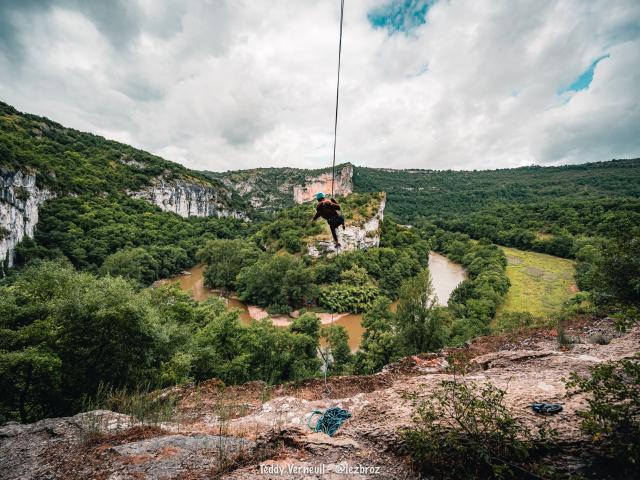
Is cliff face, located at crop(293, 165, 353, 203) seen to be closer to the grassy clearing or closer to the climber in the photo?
the grassy clearing

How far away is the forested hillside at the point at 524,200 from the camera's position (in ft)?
190

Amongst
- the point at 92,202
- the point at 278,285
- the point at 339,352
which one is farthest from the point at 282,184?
the point at 339,352

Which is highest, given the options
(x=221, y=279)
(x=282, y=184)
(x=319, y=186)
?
(x=282, y=184)

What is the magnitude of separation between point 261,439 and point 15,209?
52927 millimetres

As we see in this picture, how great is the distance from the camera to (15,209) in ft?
121

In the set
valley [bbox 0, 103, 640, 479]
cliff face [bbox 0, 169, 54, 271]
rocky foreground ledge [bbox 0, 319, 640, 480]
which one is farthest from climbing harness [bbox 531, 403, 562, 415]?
cliff face [bbox 0, 169, 54, 271]

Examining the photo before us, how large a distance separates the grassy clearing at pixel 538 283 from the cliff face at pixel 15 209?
61.9 m

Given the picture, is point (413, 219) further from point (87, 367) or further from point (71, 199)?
point (87, 367)

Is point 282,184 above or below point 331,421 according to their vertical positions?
above

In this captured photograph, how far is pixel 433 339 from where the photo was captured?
644 inches

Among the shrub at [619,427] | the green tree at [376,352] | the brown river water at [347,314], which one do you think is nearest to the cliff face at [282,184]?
the brown river water at [347,314]

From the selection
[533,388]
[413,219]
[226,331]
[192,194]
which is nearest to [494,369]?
[533,388]

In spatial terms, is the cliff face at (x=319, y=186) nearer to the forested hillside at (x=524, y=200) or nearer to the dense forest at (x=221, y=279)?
the forested hillside at (x=524, y=200)

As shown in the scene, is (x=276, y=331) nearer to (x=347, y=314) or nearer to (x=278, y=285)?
(x=278, y=285)
